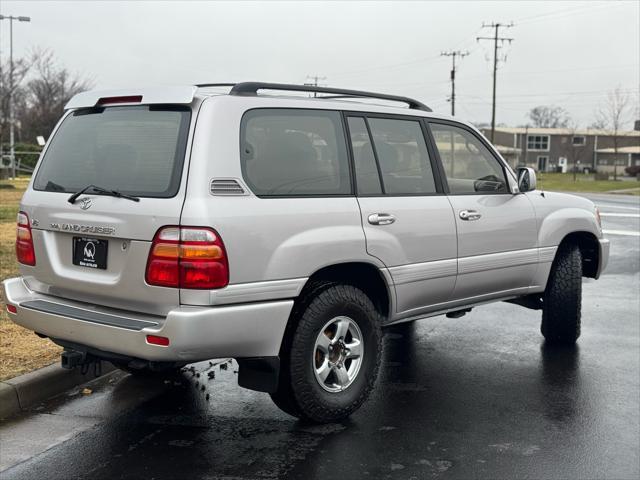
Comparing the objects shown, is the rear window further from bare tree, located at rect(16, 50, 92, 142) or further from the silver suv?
bare tree, located at rect(16, 50, 92, 142)

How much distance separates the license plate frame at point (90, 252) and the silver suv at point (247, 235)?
11 mm

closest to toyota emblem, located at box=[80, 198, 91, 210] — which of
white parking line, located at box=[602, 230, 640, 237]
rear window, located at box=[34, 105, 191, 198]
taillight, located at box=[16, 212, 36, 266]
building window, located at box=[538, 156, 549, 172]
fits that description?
rear window, located at box=[34, 105, 191, 198]

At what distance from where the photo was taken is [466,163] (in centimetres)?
573

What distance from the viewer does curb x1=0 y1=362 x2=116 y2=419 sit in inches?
186

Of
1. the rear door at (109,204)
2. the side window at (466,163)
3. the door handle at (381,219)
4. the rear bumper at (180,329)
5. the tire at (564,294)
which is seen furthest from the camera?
the tire at (564,294)

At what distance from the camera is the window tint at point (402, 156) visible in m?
4.95

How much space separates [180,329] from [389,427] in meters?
1.51

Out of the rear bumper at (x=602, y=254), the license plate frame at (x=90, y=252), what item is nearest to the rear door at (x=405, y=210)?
the license plate frame at (x=90, y=252)

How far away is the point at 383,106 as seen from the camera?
5156mm

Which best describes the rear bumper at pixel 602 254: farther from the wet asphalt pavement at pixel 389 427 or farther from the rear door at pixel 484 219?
the rear door at pixel 484 219

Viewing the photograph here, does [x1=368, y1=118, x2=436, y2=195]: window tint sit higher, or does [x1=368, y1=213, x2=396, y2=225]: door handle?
[x1=368, y1=118, x2=436, y2=195]: window tint

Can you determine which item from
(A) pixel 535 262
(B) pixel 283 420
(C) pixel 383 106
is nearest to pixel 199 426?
(B) pixel 283 420

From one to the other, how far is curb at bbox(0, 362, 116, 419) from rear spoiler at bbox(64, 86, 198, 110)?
1782 millimetres

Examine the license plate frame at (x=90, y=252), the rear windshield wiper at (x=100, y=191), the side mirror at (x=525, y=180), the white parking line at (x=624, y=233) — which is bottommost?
the white parking line at (x=624, y=233)
